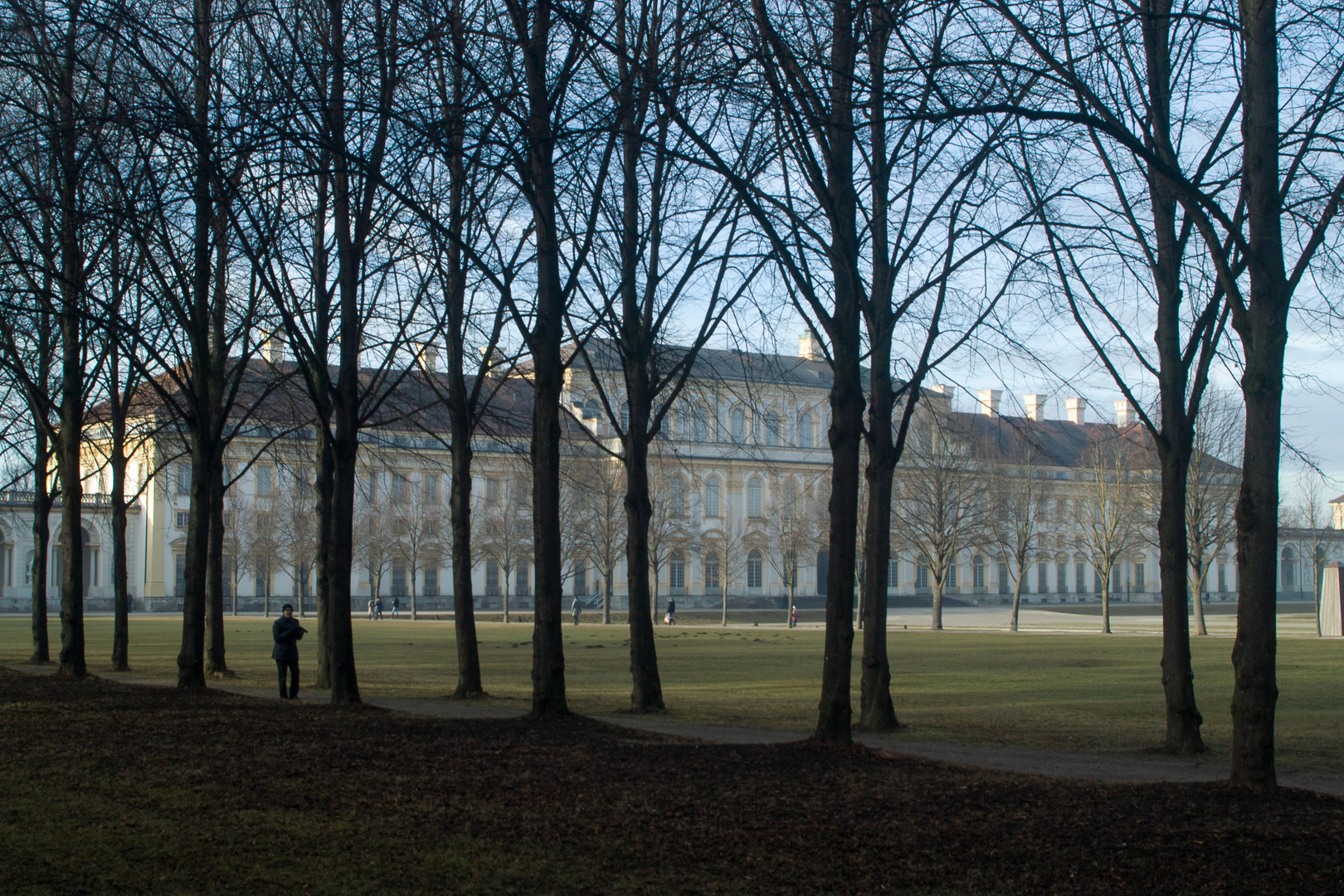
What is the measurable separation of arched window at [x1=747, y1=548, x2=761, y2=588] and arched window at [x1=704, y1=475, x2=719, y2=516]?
12.9ft

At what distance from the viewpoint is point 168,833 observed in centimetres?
673

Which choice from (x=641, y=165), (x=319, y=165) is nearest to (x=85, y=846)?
(x=319, y=165)

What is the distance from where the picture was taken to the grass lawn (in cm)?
1497

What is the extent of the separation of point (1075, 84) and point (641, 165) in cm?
1026

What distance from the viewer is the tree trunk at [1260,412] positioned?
26.2 feet

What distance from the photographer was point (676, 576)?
8419 centimetres

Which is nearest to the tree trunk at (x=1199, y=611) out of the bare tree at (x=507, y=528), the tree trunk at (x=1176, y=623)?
the bare tree at (x=507, y=528)

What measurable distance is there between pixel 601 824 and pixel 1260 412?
4.85 metres

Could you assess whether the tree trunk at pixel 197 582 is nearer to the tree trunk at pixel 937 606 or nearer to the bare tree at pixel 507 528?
the tree trunk at pixel 937 606

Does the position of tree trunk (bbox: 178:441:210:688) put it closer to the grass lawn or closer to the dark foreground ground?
the grass lawn

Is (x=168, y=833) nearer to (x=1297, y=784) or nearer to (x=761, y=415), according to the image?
(x=1297, y=784)

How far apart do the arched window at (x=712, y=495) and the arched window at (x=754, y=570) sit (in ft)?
12.9

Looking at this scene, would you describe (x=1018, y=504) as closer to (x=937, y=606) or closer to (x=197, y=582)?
(x=937, y=606)

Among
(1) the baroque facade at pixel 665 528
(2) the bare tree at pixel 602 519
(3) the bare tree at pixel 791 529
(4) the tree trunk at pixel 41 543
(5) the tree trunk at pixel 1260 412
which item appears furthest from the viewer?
(3) the bare tree at pixel 791 529
